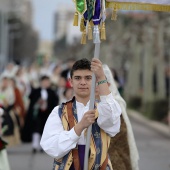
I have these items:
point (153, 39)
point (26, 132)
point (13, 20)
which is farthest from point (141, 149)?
point (13, 20)

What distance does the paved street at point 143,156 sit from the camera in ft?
44.1

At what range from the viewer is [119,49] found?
56.3m

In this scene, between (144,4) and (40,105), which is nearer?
(144,4)

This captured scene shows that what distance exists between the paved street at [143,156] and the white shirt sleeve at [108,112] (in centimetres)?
687

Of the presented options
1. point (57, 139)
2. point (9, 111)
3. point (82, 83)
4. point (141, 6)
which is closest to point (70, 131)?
point (57, 139)

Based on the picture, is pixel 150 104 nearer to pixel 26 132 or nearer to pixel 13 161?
pixel 26 132

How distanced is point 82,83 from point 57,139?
47 centimetres

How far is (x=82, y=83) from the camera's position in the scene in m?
6.12

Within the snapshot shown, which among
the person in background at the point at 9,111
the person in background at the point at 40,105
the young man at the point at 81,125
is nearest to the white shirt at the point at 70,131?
the young man at the point at 81,125

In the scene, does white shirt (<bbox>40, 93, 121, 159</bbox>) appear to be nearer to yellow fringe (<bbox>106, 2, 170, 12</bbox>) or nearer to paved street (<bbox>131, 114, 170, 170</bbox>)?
yellow fringe (<bbox>106, 2, 170, 12</bbox>)

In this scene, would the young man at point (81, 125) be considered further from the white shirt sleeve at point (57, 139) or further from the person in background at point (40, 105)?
the person in background at point (40, 105)

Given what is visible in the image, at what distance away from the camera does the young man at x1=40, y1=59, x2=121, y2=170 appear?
19.2 ft

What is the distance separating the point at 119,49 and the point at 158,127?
3295cm

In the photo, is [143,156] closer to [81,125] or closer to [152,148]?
[152,148]
